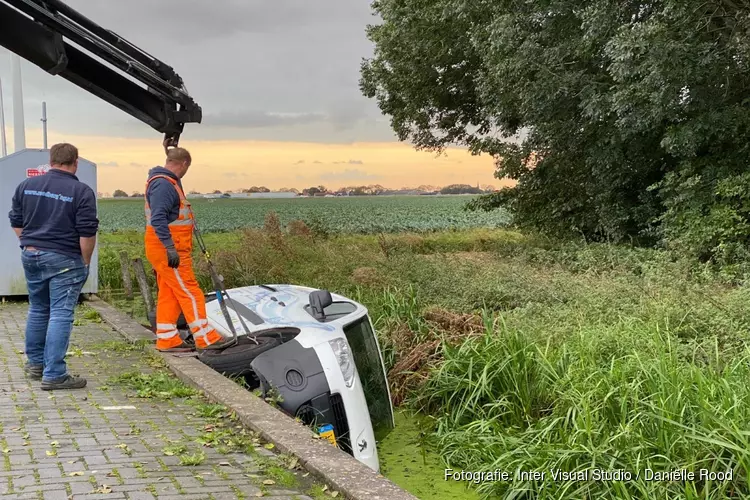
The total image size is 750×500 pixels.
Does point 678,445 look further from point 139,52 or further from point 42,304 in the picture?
point 139,52

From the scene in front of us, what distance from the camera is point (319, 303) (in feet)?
18.7

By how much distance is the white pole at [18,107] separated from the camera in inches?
679

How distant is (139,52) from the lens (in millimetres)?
7785

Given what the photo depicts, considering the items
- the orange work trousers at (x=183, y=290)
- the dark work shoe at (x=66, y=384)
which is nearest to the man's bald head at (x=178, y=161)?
the orange work trousers at (x=183, y=290)

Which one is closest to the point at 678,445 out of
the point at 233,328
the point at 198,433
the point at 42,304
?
the point at 198,433

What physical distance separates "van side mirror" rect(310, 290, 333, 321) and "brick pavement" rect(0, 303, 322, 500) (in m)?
1.16

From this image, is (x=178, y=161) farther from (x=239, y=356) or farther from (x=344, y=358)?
(x=344, y=358)

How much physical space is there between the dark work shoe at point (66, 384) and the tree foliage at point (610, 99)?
9.14 m

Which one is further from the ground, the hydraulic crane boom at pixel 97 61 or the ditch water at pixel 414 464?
the hydraulic crane boom at pixel 97 61

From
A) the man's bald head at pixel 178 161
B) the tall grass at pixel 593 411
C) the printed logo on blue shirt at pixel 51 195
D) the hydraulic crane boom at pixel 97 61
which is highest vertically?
the hydraulic crane boom at pixel 97 61

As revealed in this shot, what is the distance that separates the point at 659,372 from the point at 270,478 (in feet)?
10.2

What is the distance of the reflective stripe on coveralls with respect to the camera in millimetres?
6270

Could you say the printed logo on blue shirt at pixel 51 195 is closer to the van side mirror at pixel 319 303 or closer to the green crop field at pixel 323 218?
the van side mirror at pixel 319 303

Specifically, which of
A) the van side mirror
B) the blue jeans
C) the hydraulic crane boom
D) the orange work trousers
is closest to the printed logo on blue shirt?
the blue jeans
